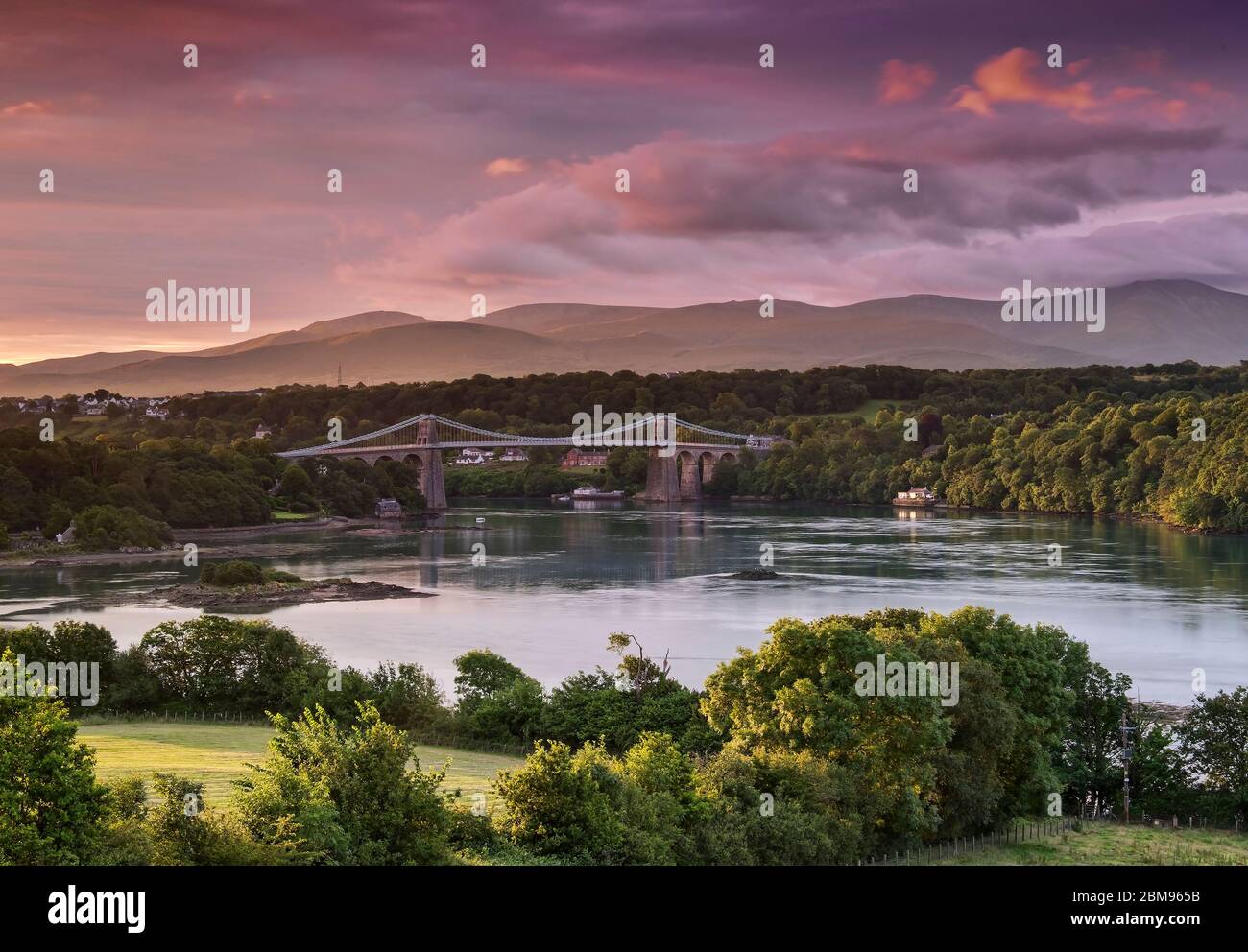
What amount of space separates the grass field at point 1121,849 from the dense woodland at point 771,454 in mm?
38312

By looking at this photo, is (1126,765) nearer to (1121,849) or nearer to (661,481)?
(1121,849)

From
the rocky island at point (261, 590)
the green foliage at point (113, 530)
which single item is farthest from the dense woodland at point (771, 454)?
the rocky island at point (261, 590)

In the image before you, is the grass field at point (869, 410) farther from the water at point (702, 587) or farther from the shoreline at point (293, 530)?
the water at point (702, 587)

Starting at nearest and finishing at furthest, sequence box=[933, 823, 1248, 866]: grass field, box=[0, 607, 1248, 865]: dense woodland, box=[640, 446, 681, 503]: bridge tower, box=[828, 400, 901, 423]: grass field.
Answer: box=[0, 607, 1248, 865]: dense woodland, box=[933, 823, 1248, 866]: grass field, box=[640, 446, 681, 503]: bridge tower, box=[828, 400, 901, 423]: grass field

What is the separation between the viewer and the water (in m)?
24.4

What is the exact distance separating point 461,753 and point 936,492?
52.6 m

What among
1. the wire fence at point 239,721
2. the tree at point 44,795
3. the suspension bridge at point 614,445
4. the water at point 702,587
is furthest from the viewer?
the suspension bridge at point 614,445

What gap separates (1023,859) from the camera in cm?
1127

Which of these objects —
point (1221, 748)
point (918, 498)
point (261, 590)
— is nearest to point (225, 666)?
point (1221, 748)

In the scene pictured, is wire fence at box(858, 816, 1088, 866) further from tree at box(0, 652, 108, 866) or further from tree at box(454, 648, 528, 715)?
tree at box(454, 648, 528, 715)

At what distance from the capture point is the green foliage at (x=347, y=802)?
759 cm

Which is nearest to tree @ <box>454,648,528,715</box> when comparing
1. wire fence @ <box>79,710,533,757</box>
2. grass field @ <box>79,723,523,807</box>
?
wire fence @ <box>79,710,533,757</box>

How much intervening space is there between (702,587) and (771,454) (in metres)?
41.0

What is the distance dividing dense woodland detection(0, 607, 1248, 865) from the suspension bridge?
4678 cm
